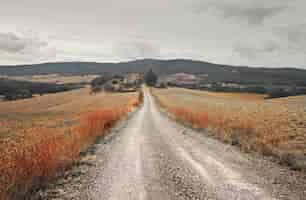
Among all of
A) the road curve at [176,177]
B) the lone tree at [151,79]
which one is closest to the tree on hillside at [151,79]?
the lone tree at [151,79]

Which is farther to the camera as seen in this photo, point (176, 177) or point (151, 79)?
point (151, 79)

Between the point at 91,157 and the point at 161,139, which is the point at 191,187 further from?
the point at 161,139

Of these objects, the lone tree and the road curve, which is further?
the lone tree

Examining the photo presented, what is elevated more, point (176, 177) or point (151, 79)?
point (151, 79)

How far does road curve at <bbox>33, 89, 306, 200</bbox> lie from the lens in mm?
5570

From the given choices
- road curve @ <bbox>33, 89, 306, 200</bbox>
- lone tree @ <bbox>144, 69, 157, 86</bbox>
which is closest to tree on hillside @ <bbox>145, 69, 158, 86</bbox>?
lone tree @ <bbox>144, 69, 157, 86</bbox>

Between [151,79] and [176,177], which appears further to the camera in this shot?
[151,79]

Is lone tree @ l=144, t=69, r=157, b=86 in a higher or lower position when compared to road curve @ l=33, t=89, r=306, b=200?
higher

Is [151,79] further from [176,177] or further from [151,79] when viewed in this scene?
[176,177]

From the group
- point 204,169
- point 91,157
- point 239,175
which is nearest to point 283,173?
point 239,175

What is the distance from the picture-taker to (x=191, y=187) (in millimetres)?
6016

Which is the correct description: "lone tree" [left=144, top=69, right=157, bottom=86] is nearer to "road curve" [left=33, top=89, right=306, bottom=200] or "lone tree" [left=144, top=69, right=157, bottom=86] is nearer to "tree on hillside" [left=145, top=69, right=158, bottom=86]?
"tree on hillside" [left=145, top=69, right=158, bottom=86]

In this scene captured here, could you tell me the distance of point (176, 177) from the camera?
679 cm

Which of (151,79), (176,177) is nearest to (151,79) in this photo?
(151,79)
